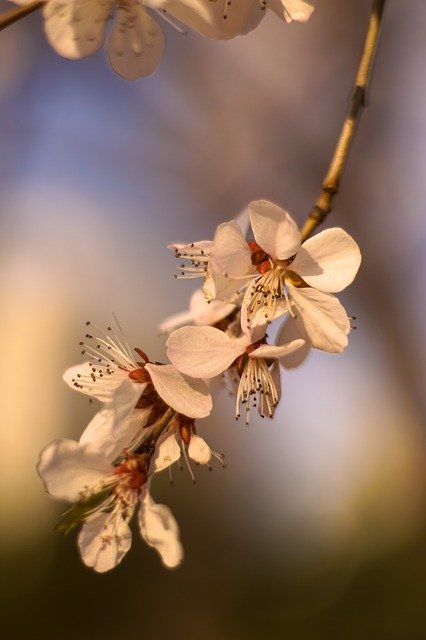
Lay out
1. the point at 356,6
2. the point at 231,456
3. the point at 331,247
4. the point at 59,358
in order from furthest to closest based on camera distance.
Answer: the point at 59,358
the point at 231,456
the point at 356,6
the point at 331,247

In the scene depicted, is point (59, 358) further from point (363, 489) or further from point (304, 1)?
point (304, 1)

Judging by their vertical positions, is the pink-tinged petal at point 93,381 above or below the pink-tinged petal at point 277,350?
below

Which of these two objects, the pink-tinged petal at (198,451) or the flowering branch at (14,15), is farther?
the pink-tinged petal at (198,451)

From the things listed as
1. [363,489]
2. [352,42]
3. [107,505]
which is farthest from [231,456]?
[107,505]

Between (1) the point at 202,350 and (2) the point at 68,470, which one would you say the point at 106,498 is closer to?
(2) the point at 68,470

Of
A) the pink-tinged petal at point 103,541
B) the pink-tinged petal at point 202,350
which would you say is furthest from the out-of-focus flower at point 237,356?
the pink-tinged petal at point 103,541

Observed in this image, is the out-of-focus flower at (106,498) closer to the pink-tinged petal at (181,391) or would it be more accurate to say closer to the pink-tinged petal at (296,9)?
the pink-tinged petal at (181,391)

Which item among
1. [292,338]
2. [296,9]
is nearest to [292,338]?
[292,338]

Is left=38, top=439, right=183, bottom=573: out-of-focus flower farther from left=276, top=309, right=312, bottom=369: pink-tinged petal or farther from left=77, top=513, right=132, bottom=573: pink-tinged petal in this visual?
left=276, top=309, right=312, bottom=369: pink-tinged petal
